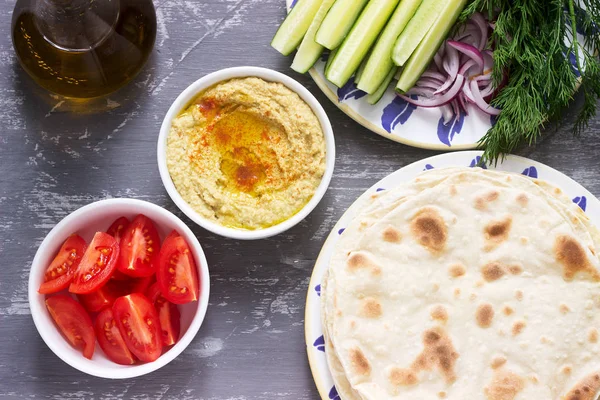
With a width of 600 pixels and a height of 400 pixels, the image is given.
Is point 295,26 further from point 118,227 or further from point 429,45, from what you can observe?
point 118,227

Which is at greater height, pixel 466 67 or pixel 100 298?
pixel 466 67

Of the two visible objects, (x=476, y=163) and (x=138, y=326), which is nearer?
(x=138, y=326)

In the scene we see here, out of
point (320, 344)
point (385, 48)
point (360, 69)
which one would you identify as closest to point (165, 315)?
point (320, 344)

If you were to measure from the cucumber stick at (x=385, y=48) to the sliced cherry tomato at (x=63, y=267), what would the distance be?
4.37ft

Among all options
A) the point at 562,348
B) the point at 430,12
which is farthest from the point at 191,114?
the point at 562,348

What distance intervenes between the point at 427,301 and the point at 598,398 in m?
0.76

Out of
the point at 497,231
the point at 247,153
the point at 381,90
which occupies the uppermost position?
the point at 381,90

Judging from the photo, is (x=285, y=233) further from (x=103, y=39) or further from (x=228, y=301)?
(x=103, y=39)

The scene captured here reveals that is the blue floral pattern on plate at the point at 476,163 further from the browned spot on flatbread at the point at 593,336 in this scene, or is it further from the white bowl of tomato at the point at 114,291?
the white bowl of tomato at the point at 114,291

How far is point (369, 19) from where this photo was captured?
290 cm

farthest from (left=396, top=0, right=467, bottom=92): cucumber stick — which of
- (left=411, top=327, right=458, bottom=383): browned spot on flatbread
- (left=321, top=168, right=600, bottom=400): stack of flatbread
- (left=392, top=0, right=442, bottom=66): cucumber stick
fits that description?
(left=411, top=327, right=458, bottom=383): browned spot on flatbread

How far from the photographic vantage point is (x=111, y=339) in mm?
2799

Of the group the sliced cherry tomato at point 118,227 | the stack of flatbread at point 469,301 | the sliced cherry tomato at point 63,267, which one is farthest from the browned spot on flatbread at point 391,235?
the sliced cherry tomato at point 63,267

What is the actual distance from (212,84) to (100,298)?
3.22ft
